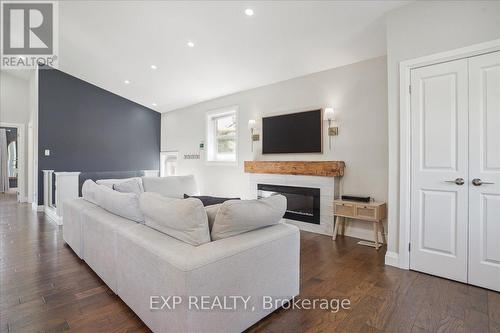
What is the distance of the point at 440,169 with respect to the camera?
2537 millimetres

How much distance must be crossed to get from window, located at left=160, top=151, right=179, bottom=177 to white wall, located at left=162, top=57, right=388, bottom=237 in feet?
8.26

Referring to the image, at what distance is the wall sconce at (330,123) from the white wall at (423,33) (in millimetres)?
1187

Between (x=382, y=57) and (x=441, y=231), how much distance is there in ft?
7.70

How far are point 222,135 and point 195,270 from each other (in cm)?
501

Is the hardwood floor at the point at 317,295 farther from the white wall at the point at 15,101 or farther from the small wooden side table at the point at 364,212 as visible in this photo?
the white wall at the point at 15,101

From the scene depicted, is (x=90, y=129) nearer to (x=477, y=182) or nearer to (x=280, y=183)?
(x=280, y=183)

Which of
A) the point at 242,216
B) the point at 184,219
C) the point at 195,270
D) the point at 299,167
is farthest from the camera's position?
the point at 299,167

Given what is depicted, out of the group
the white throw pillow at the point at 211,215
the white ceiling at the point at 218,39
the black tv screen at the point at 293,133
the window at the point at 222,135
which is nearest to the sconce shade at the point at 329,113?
the black tv screen at the point at 293,133

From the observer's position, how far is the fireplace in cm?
408

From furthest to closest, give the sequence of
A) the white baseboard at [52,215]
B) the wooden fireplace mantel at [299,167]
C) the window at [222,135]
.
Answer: the window at [222,135]
the white baseboard at [52,215]
the wooden fireplace mantel at [299,167]

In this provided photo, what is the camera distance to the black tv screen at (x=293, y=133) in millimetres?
4219

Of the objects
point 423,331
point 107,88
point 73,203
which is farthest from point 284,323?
point 107,88

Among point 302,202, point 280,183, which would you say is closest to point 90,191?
point 280,183

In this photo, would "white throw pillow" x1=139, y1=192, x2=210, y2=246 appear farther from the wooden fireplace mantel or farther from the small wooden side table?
the wooden fireplace mantel
